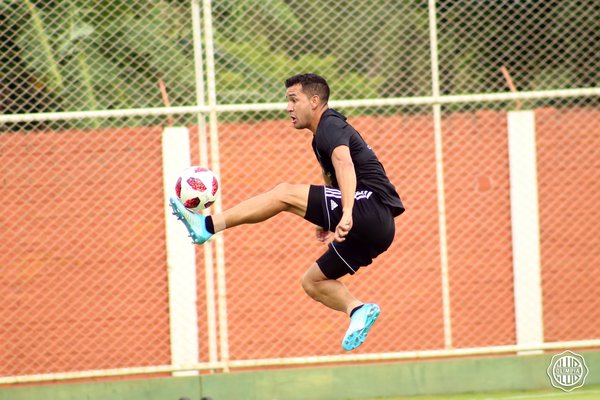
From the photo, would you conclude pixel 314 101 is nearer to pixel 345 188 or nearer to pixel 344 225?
pixel 345 188

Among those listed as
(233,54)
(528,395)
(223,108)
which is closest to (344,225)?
(223,108)

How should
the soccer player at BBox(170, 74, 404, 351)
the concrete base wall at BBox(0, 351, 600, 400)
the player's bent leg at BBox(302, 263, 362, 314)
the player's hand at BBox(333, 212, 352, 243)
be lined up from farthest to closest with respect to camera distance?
the concrete base wall at BBox(0, 351, 600, 400) → the player's bent leg at BBox(302, 263, 362, 314) → the soccer player at BBox(170, 74, 404, 351) → the player's hand at BBox(333, 212, 352, 243)

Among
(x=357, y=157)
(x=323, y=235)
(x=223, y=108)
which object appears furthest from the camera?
(x=223, y=108)

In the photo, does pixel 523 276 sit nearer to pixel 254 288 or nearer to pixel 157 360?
pixel 254 288

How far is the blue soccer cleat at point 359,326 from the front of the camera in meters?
6.07

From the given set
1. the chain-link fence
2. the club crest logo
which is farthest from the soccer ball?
the club crest logo

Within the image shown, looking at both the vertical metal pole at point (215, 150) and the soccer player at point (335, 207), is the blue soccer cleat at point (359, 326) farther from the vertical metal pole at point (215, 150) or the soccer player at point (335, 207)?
the vertical metal pole at point (215, 150)

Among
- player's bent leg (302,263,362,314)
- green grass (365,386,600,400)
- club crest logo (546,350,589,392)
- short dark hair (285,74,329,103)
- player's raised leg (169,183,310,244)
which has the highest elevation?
short dark hair (285,74,329,103)

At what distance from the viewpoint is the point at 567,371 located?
27.2ft

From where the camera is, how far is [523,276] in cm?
879

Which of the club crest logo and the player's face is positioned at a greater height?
the player's face

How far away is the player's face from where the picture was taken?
20.8 ft

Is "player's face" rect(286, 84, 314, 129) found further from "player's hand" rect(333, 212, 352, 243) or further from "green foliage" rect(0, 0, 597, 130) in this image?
"green foliage" rect(0, 0, 597, 130)

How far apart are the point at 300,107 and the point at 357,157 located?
54cm
